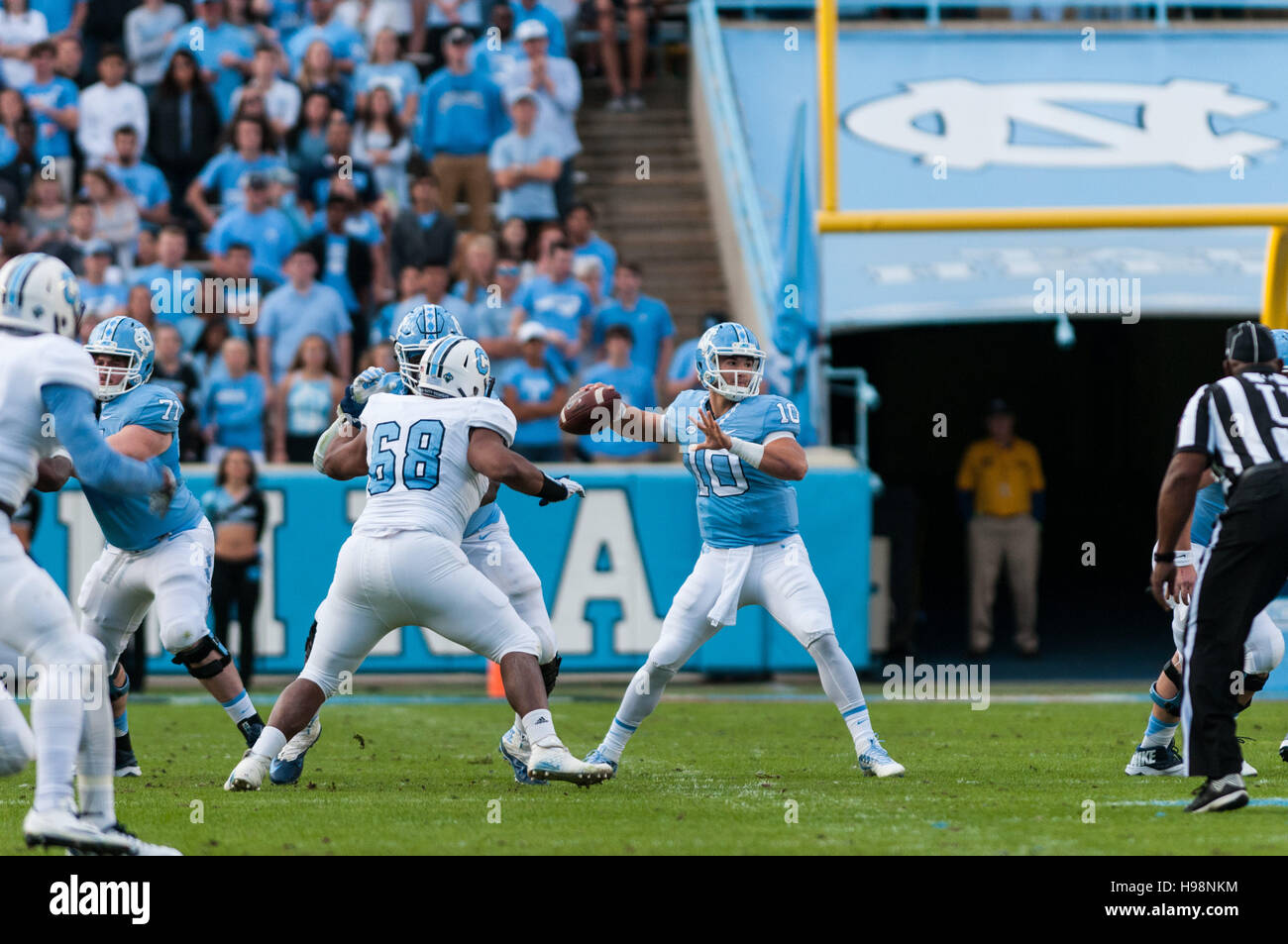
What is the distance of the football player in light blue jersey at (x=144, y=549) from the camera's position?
25.7ft

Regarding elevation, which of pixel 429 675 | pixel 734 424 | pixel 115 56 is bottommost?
pixel 429 675

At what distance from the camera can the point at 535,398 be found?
43.0 feet

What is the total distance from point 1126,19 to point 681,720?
960 centimetres

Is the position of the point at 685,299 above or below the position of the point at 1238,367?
above

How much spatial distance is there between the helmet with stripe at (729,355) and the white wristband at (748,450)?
0.40 meters

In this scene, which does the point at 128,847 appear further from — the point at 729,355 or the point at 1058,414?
the point at 1058,414

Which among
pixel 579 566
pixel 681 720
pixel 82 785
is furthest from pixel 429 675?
pixel 82 785

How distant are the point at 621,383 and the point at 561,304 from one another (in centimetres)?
103

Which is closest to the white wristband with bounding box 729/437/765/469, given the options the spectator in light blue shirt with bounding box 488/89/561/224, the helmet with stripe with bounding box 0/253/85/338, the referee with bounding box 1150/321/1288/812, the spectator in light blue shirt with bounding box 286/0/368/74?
the referee with bounding box 1150/321/1288/812

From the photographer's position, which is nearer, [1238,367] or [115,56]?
[1238,367]

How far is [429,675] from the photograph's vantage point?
13648 millimetres

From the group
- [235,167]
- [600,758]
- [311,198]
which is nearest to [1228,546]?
[600,758]

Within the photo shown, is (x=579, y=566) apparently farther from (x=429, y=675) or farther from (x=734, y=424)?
(x=734, y=424)

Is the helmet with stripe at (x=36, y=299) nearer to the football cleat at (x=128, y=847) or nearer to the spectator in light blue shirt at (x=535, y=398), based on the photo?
the football cleat at (x=128, y=847)
